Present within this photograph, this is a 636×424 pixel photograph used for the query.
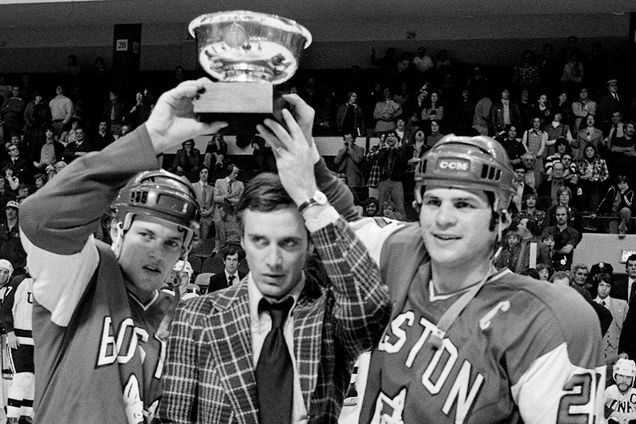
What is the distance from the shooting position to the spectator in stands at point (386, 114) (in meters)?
15.9

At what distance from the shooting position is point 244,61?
8.77 ft

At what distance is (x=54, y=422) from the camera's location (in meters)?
2.79

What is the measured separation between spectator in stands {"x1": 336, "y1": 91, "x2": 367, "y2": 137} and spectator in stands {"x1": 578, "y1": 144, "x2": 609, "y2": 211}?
3852mm

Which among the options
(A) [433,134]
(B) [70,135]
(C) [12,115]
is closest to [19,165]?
(B) [70,135]

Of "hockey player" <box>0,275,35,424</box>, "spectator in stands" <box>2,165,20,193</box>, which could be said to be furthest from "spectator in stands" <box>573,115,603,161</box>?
"hockey player" <box>0,275,35,424</box>

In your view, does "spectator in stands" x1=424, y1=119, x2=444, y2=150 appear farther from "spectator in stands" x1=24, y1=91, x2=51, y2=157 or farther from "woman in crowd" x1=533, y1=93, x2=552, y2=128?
"spectator in stands" x1=24, y1=91, x2=51, y2=157

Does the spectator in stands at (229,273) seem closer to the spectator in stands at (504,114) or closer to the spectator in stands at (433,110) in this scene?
the spectator in stands at (433,110)

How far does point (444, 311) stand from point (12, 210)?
36.8 ft

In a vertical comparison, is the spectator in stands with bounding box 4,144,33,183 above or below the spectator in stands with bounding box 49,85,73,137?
below

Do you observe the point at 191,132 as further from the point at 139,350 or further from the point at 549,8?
the point at 549,8

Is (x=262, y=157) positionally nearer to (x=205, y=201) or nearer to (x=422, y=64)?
(x=205, y=201)

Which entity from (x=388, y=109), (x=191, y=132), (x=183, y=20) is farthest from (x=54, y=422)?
(x=183, y=20)

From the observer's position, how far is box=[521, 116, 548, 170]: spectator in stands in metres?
14.1

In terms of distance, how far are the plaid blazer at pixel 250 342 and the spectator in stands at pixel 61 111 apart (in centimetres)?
1556
